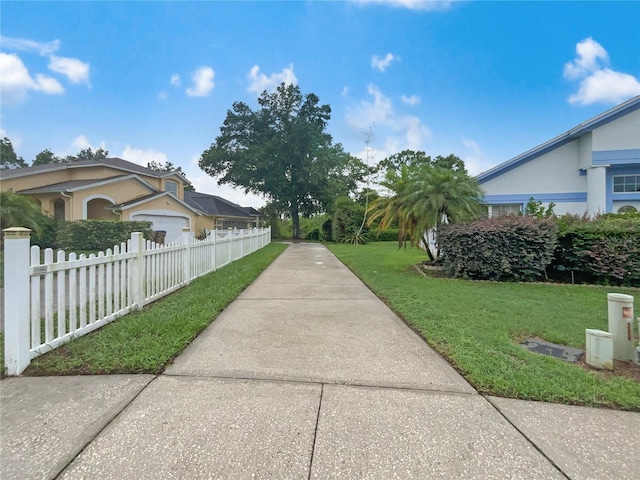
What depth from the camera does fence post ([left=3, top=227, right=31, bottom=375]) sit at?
2924mm

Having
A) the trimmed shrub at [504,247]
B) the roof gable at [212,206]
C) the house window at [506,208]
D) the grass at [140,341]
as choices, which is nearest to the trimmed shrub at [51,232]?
the roof gable at [212,206]

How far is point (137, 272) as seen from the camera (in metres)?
4.96

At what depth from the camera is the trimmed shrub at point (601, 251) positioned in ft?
24.4

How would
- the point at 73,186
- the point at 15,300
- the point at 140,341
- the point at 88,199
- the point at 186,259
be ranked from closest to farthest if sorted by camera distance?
1. the point at 15,300
2. the point at 140,341
3. the point at 186,259
4. the point at 73,186
5. the point at 88,199

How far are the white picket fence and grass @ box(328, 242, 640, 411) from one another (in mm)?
4109

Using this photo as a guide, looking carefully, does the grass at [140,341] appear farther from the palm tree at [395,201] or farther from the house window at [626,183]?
the house window at [626,183]

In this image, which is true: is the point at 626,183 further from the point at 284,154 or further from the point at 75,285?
the point at 284,154

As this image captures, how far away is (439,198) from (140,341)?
7.64 metres

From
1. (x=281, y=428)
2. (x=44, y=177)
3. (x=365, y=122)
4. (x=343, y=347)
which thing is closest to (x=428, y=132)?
(x=365, y=122)

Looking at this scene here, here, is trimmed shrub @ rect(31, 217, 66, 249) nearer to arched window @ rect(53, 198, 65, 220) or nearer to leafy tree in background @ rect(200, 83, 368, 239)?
arched window @ rect(53, 198, 65, 220)

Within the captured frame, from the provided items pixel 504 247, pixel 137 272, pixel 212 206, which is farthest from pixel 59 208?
pixel 504 247

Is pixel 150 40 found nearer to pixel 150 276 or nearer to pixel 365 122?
pixel 150 276

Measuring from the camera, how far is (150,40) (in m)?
11.3

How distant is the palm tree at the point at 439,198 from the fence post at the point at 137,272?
22.0ft
